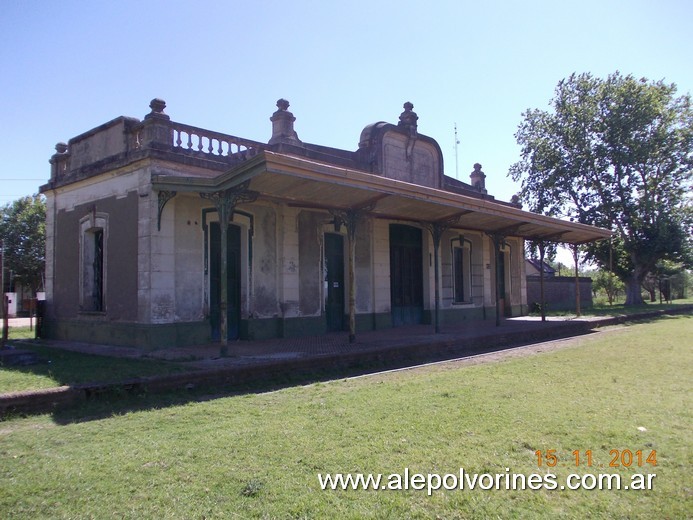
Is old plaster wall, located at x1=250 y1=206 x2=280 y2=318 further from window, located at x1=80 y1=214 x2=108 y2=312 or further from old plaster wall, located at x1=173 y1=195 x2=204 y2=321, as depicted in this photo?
window, located at x1=80 y1=214 x2=108 y2=312

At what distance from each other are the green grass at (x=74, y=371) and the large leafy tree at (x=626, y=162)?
26006 mm

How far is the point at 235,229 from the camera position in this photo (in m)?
11.8

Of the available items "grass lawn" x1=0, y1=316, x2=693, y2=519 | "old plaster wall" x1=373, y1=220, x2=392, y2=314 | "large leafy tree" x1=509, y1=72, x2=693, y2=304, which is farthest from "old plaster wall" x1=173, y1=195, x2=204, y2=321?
"large leafy tree" x1=509, y1=72, x2=693, y2=304

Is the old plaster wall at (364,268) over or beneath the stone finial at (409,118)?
beneath

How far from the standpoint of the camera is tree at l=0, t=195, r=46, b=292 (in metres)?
A: 31.1

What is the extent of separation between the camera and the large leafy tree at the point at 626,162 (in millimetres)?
26344

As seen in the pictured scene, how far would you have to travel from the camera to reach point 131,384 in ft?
21.6

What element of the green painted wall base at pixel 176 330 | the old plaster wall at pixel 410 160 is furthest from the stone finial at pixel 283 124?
the green painted wall base at pixel 176 330

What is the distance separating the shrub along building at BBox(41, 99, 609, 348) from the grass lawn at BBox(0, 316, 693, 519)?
153 inches

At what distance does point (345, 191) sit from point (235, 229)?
3.14 m

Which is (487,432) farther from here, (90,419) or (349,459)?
(90,419)
